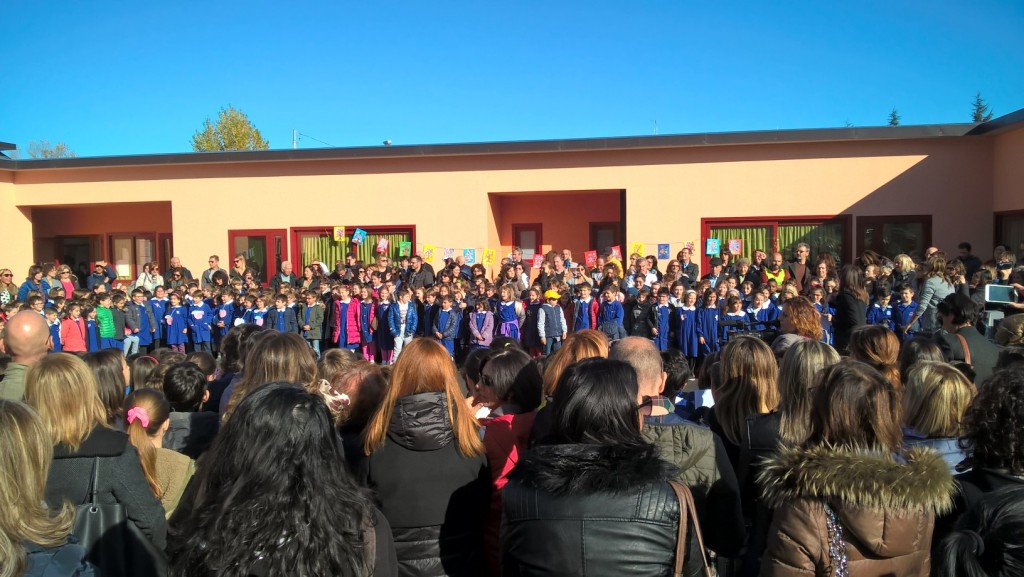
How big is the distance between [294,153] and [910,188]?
13533 mm

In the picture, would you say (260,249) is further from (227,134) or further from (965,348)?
(227,134)

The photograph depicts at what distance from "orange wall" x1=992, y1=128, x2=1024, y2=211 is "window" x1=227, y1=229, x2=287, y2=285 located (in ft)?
50.9

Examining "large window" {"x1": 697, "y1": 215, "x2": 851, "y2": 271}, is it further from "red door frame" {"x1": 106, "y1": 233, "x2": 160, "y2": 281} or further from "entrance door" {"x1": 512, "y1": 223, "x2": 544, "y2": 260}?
"red door frame" {"x1": 106, "y1": 233, "x2": 160, "y2": 281}

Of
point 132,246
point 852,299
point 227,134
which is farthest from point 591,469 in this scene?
point 227,134

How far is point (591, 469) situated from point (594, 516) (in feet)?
0.48

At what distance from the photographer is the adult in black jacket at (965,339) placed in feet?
18.4

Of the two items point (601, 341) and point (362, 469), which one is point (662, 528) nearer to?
point (362, 469)

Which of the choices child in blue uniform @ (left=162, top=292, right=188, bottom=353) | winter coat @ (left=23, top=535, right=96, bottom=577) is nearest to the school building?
child in blue uniform @ (left=162, top=292, right=188, bottom=353)

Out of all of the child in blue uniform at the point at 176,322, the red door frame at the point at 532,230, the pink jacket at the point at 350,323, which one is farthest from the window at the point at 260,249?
the red door frame at the point at 532,230

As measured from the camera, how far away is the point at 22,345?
4543 millimetres

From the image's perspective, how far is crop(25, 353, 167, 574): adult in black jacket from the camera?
287 centimetres

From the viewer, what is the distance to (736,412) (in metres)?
3.92

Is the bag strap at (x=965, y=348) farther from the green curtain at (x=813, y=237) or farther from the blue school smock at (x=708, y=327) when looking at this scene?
the green curtain at (x=813, y=237)

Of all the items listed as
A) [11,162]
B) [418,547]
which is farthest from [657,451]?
[11,162]
